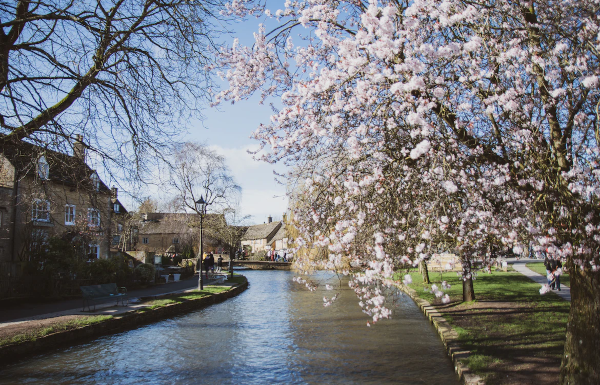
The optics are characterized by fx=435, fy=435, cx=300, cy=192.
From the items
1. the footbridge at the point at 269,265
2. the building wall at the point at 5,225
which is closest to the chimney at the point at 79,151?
the building wall at the point at 5,225

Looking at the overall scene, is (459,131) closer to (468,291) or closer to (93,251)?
(468,291)

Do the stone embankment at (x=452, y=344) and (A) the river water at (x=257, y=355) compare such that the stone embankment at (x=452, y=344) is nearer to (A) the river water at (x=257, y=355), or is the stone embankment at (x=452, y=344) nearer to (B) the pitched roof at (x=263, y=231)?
(A) the river water at (x=257, y=355)

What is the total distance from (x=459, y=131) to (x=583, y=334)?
294cm

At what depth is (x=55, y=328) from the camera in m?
10.3

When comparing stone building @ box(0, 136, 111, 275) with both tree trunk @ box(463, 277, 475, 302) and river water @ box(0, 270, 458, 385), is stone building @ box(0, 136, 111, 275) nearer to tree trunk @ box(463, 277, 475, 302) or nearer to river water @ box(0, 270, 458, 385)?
river water @ box(0, 270, 458, 385)

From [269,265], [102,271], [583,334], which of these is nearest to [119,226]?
[269,265]

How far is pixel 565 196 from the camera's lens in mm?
5098

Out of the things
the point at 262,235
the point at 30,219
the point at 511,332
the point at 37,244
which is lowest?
the point at 511,332

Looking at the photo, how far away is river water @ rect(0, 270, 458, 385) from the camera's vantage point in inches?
316

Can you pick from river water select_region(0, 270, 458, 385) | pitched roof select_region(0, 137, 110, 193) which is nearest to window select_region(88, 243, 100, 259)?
river water select_region(0, 270, 458, 385)

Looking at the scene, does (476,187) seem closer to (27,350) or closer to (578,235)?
(578,235)

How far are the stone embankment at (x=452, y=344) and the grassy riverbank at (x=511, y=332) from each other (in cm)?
11

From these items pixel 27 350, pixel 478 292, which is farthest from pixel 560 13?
pixel 478 292

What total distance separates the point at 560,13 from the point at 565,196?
215cm
